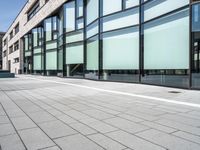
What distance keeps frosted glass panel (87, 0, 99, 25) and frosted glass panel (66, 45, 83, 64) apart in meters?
3.30

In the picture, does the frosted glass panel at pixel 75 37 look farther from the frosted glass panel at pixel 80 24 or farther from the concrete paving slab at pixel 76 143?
the concrete paving slab at pixel 76 143

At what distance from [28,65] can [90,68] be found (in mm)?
28183

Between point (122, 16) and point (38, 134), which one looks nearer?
point (38, 134)

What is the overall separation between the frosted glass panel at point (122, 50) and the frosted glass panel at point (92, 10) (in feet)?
9.01

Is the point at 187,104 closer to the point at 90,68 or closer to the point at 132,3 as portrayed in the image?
the point at 132,3

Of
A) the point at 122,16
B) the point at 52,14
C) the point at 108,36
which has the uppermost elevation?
the point at 52,14

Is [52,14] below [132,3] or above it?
above

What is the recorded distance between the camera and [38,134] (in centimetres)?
425

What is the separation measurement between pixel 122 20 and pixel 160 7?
3.62 meters

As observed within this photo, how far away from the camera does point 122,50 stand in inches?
627

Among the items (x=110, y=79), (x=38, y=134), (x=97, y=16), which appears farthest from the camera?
(x=97, y=16)

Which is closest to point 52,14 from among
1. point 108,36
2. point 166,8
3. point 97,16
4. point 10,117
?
point 97,16

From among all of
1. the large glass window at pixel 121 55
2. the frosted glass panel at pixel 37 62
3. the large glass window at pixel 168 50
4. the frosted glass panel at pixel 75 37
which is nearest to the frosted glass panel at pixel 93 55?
the large glass window at pixel 121 55

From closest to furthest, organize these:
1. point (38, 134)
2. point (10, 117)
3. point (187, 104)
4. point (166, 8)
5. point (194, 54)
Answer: point (38, 134) < point (10, 117) < point (187, 104) < point (194, 54) < point (166, 8)
